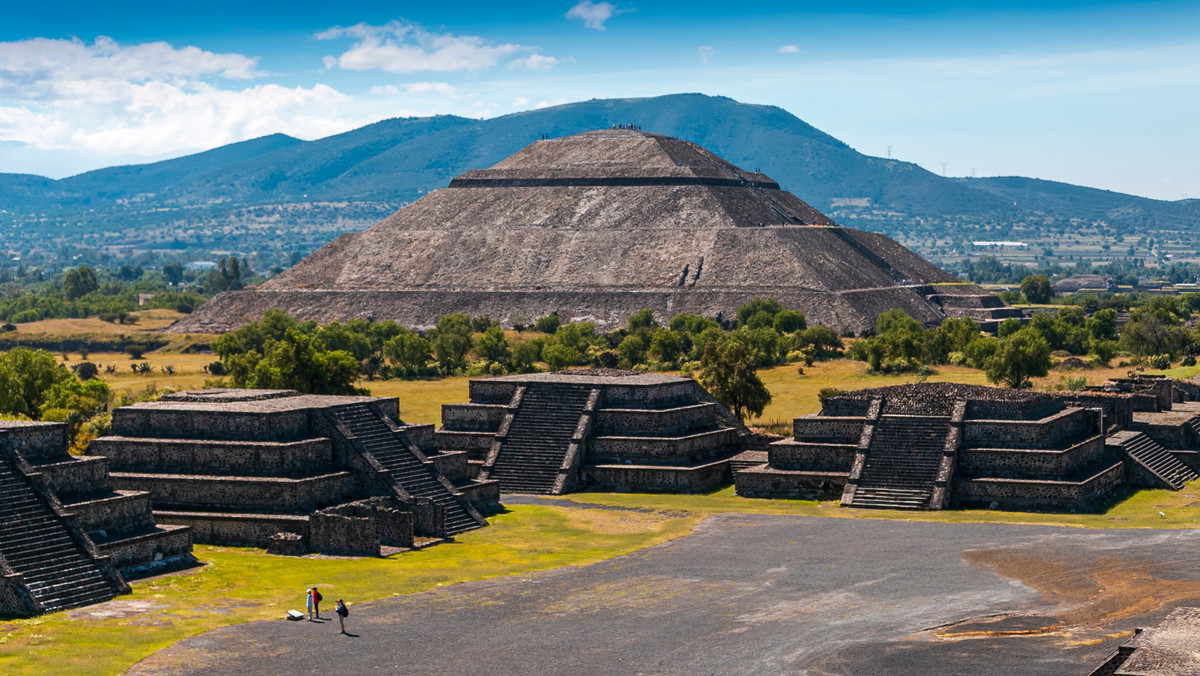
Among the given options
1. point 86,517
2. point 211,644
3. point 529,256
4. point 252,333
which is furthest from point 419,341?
point 211,644

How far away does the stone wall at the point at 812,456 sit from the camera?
64500 millimetres

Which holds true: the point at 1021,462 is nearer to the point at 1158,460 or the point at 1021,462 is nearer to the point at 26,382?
the point at 1158,460

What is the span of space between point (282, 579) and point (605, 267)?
5171 inches

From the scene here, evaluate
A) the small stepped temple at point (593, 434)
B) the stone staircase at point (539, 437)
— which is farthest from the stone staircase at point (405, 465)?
the stone staircase at point (539, 437)

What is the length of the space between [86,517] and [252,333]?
87.9 metres

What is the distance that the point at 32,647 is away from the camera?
124 ft

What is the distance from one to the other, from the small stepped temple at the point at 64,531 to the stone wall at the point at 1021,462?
100 ft

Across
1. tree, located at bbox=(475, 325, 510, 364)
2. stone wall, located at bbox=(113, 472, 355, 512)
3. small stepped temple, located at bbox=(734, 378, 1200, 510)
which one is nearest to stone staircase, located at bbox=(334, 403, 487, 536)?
stone wall, located at bbox=(113, 472, 355, 512)

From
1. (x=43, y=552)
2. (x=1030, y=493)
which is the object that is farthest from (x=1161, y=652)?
(x=43, y=552)

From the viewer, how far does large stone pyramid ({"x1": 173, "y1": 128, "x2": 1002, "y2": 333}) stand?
166 m

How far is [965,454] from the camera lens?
2441 inches

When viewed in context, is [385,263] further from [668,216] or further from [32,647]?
[32,647]

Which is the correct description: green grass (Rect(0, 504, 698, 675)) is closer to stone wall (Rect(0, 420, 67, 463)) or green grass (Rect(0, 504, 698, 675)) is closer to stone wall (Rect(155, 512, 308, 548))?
stone wall (Rect(155, 512, 308, 548))

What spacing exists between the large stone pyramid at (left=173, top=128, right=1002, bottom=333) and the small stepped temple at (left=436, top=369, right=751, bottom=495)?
8527cm
